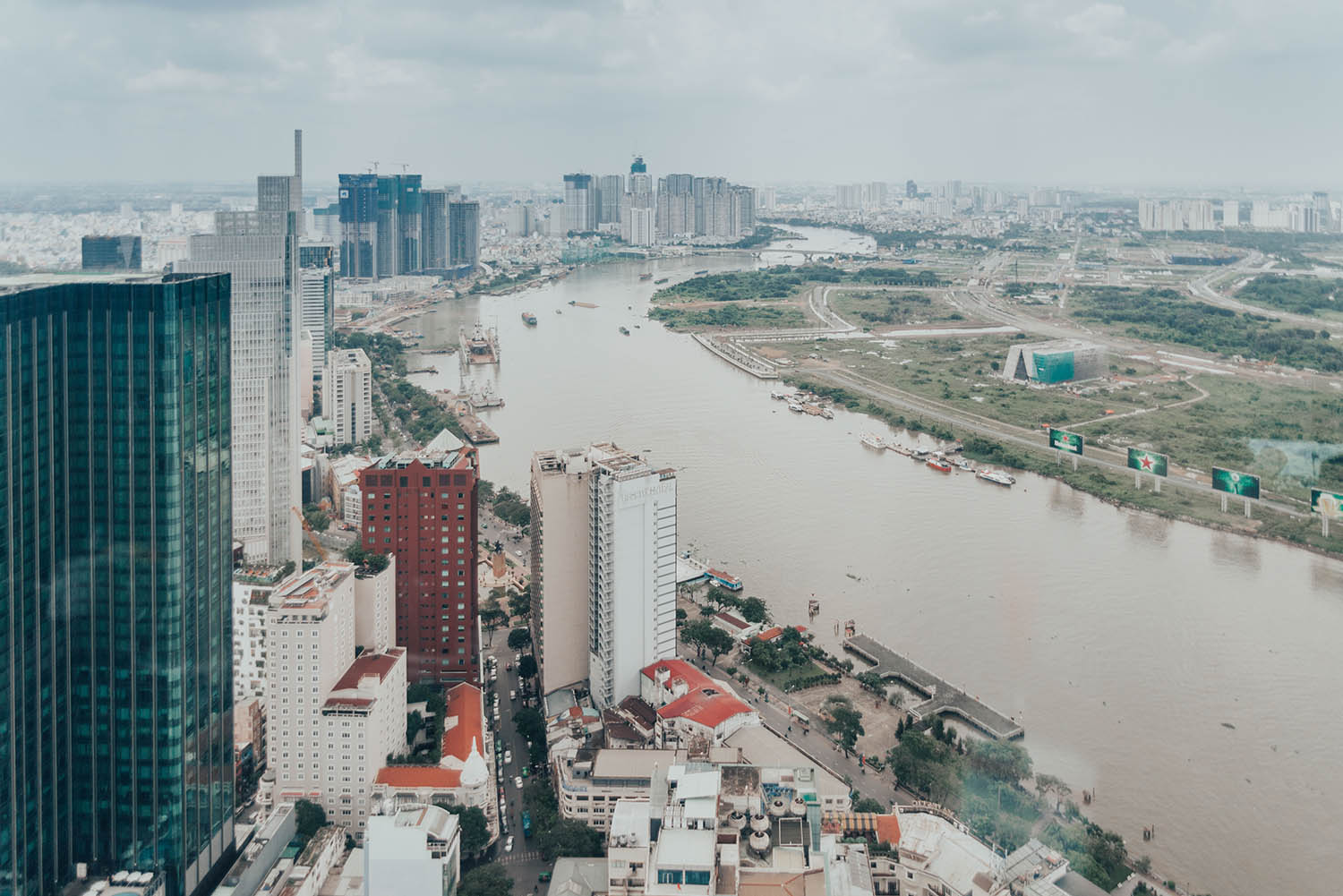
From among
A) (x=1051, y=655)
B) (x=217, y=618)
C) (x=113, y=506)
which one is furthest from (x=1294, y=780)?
(x=113, y=506)

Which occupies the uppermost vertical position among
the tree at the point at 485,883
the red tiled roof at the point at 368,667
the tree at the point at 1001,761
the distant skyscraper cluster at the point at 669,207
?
the distant skyscraper cluster at the point at 669,207

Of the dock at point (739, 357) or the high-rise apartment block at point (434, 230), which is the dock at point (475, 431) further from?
the high-rise apartment block at point (434, 230)

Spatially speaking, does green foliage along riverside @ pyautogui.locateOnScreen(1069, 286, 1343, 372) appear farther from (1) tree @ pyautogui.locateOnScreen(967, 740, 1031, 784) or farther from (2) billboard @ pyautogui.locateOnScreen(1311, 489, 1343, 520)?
(1) tree @ pyautogui.locateOnScreen(967, 740, 1031, 784)

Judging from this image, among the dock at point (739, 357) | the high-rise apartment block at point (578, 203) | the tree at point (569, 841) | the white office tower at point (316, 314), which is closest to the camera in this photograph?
the tree at point (569, 841)

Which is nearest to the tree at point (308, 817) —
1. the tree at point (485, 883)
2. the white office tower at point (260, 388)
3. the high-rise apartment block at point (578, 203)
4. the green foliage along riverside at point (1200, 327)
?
the tree at point (485, 883)

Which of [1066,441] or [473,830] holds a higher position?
[1066,441]

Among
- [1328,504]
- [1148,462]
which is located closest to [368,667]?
[1328,504]

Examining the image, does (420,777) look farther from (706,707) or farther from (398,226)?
(398,226)
